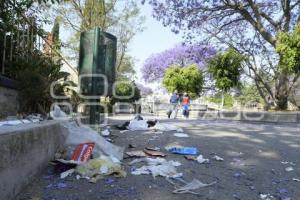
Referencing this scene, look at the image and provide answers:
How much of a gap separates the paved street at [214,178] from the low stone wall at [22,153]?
0.53 ft

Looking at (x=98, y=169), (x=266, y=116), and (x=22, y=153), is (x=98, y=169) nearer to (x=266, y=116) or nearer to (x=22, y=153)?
(x=22, y=153)

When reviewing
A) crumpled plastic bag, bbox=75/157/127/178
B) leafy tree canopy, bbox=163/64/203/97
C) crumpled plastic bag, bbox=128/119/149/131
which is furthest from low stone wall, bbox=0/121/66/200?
leafy tree canopy, bbox=163/64/203/97

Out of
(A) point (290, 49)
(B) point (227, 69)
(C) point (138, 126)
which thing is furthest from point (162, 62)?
(C) point (138, 126)

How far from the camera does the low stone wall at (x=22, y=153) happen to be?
3.56 metres

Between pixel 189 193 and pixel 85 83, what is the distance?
4.21 meters

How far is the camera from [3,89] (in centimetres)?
596

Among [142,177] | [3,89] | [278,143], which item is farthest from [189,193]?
[278,143]

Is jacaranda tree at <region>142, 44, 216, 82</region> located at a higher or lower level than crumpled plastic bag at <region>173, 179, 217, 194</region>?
higher

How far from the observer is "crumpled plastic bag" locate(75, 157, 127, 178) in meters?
4.89

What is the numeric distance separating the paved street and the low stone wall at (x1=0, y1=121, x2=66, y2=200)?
6.4 inches

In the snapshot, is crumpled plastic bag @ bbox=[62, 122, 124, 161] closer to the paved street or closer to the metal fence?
the paved street

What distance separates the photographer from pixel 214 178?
5.16 meters

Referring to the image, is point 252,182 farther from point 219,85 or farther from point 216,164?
point 219,85

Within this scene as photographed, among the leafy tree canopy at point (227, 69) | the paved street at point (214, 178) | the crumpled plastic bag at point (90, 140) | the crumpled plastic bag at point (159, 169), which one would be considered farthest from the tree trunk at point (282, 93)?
the crumpled plastic bag at point (159, 169)
